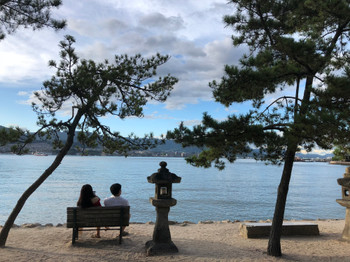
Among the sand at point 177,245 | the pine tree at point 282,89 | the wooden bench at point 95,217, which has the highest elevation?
the pine tree at point 282,89

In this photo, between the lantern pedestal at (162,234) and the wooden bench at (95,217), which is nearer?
the lantern pedestal at (162,234)

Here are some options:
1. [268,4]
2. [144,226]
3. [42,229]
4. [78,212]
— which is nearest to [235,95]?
[268,4]

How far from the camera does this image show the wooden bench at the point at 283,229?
25.7 feet

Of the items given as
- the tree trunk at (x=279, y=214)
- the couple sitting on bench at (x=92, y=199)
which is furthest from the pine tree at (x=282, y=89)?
the couple sitting on bench at (x=92, y=199)

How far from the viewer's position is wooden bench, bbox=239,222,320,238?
7.84 m

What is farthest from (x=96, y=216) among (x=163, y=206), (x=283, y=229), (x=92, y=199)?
(x=283, y=229)

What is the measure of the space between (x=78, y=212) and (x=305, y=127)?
15.0 ft

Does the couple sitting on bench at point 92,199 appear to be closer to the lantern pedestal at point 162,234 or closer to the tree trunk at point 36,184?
the tree trunk at point 36,184

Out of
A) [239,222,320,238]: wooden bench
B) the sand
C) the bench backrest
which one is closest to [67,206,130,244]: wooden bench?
the bench backrest

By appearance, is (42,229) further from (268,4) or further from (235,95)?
(268,4)

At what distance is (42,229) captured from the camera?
835cm

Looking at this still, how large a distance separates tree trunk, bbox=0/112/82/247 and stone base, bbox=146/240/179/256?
8.11 ft

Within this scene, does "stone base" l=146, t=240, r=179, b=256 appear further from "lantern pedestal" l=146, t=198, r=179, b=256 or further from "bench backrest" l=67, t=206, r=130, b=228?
"bench backrest" l=67, t=206, r=130, b=228

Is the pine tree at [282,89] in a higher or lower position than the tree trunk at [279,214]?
higher
